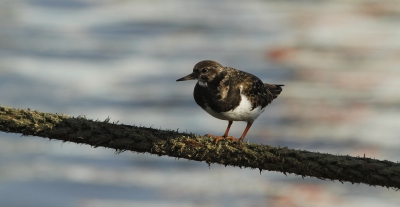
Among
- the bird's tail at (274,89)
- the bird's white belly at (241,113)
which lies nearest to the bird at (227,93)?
the bird's white belly at (241,113)

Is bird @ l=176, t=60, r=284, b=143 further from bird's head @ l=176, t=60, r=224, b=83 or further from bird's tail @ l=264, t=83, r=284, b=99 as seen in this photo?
bird's tail @ l=264, t=83, r=284, b=99

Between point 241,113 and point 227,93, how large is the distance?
0.48 ft

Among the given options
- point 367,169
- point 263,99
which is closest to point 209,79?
point 263,99

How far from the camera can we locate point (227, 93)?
3.94 meters

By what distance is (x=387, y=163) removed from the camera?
2.58 metres

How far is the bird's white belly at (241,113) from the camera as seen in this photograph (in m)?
3.86

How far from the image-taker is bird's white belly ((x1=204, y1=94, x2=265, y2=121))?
3861 millimetres

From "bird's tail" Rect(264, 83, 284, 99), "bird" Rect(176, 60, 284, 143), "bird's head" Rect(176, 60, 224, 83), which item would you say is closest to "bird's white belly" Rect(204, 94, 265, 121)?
"bird" Rect(176, 60, 284, 143)

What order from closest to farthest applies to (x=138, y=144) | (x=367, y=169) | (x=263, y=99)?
(x=367, y=169), (x=138, y=144), (x=263, y=99)

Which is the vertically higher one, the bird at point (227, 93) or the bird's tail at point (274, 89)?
the bird's tail at point (274, 89)

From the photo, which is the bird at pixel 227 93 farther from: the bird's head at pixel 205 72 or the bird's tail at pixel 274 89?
the bird's tail at pixel 274 89

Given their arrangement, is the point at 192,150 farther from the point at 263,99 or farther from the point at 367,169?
the point at 263,99

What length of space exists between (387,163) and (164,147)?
0.91 metres

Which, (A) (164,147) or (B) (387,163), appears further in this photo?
(A) (164,147)
